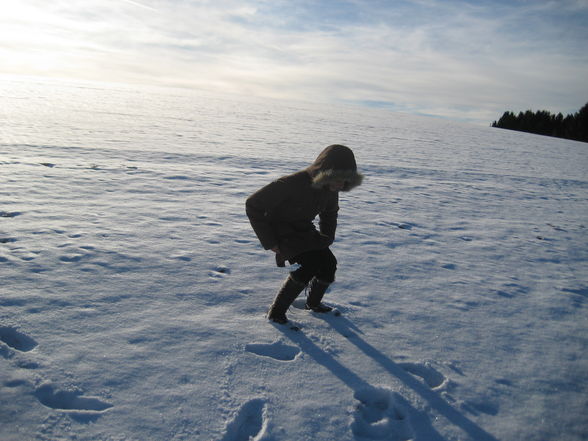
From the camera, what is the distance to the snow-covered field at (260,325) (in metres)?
2.01

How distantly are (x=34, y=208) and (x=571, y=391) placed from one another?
5.64 m

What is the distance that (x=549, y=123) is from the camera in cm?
4853

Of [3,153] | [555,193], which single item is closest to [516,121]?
[555,193]

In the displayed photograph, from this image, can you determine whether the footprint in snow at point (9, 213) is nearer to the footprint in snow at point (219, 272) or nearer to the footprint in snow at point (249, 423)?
the footprint in snow at point (219, 272)

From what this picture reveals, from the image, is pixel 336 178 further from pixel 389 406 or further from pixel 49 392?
pixel 49 392

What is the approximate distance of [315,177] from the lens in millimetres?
2574

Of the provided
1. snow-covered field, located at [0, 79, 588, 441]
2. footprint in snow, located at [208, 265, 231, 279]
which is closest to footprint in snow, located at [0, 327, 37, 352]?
snow-covered field, located at [0, 79, 588, 441]

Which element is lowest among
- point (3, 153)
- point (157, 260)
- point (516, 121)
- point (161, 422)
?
point (161, 422)

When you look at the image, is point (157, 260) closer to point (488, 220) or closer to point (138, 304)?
point (138, 304)

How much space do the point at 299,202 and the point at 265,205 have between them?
0.85 ft

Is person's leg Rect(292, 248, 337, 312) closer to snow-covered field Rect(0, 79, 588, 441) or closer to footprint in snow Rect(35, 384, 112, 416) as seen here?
snow-covered field Rect(0, 79, 588, 441)

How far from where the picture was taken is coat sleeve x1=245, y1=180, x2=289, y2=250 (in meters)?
2.61

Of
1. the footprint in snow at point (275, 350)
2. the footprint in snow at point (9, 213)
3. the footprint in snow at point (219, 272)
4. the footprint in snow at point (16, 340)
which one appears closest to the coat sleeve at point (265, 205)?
the footprint in snow at point (275, 350)

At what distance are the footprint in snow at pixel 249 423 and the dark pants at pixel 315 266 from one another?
909mm
